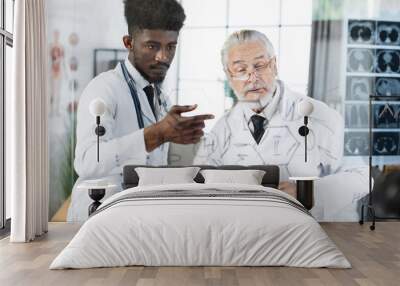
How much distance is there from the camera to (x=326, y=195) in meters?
7.38

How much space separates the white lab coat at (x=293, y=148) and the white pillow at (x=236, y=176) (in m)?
0.48

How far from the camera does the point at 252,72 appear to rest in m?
7.37

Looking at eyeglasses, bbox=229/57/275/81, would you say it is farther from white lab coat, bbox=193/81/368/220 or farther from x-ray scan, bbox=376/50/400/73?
x-ray scan, bbox=376/50/400/73

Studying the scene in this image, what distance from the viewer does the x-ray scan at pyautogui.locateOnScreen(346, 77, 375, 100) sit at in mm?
7383

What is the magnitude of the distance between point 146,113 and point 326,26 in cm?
259

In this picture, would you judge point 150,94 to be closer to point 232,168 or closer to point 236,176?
point 232,168

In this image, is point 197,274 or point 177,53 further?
point 177,53

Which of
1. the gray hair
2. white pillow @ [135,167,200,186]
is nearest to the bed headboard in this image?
white pillow @ [135,167,200,186]

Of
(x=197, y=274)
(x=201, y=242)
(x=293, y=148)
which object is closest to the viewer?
(x=197, y=274)

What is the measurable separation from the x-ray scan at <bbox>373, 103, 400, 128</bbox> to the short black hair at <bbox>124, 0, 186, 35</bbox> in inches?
112

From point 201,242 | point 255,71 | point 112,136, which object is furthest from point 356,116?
point 201,242

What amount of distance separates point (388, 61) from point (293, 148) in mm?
1714

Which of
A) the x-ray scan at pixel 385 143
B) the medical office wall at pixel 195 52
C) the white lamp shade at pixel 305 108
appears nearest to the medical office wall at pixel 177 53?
the medical office wall at pixel 195 52

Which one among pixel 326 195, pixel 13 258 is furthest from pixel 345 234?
pixel 13 258
